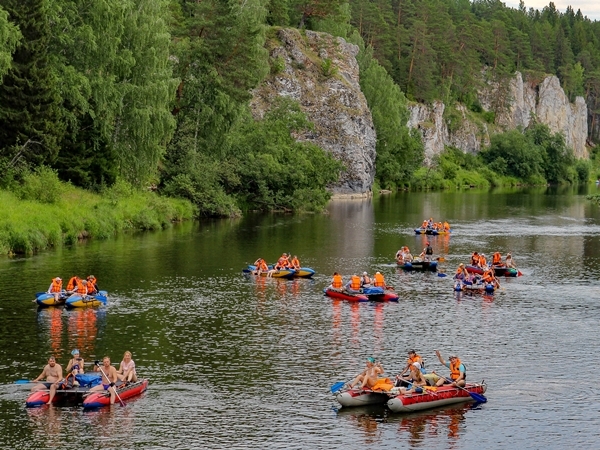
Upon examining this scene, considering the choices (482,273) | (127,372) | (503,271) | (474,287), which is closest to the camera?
(127,372)

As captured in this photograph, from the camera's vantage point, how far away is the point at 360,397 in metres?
30.6

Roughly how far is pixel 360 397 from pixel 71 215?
4198 centimetres

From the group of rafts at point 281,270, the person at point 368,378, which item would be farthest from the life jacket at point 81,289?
the person at point 368,378

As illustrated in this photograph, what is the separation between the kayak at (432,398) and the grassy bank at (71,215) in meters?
36.1

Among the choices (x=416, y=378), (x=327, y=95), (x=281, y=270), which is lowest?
(x=416, y=378)

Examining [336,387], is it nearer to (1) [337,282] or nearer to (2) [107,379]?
(2) [107,379]

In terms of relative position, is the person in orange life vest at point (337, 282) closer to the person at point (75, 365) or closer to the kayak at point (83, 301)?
the kayak at point (83, 301)

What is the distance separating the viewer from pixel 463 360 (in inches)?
A: 1443

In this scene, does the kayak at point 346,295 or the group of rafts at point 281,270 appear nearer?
the kayak at point 346,295

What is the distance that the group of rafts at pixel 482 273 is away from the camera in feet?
174

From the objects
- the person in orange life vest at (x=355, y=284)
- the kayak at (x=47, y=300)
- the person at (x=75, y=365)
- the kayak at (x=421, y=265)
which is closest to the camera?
the person at (x=75, y=365)

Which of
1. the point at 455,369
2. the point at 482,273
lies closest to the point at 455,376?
the point at 455,369

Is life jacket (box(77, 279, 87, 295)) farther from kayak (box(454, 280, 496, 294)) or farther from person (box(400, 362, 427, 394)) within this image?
kayak (box(454, 280, 496, 294))

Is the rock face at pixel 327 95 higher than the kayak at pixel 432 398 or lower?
higher
